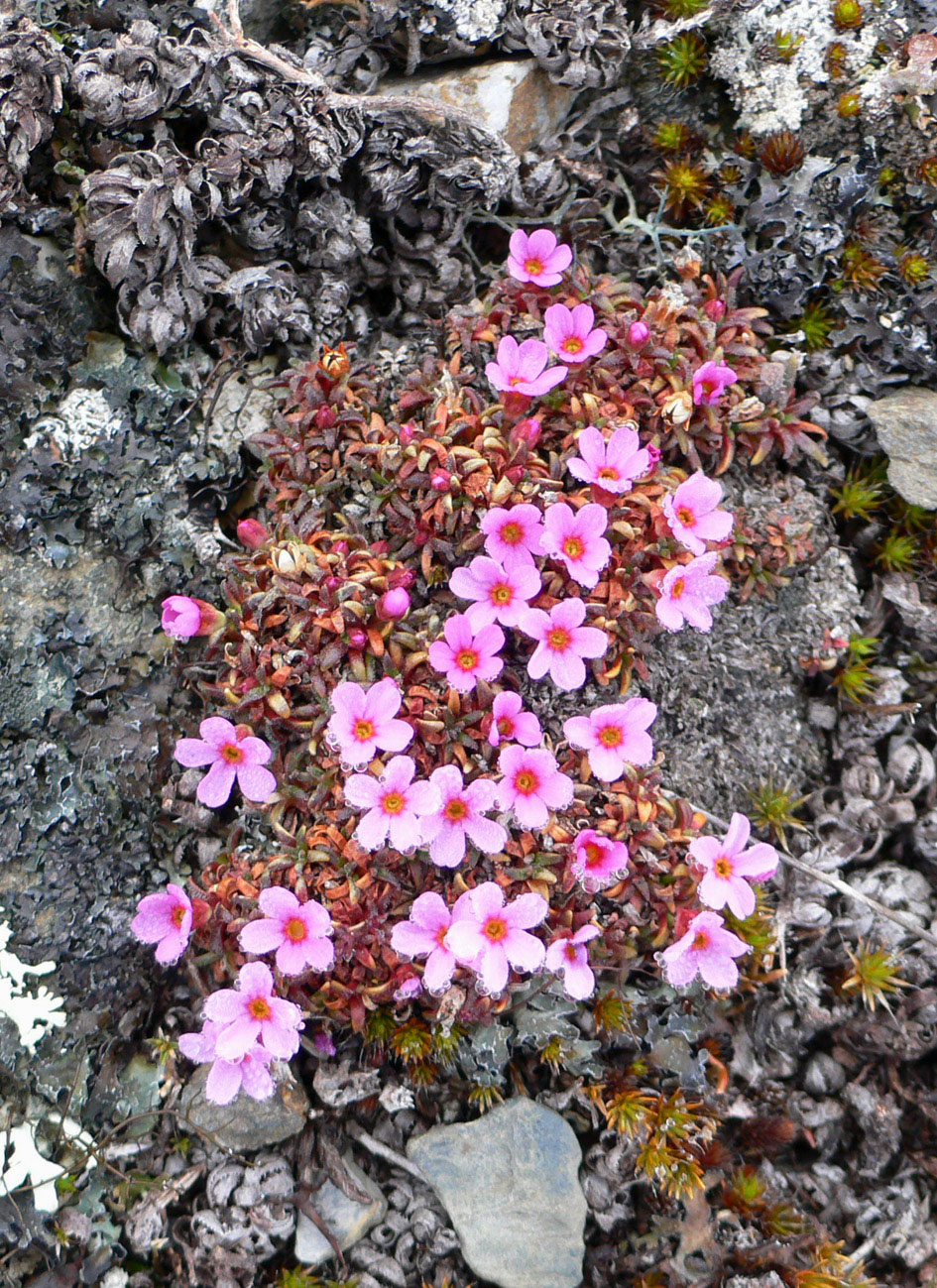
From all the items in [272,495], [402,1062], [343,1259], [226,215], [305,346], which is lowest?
[343,1259]

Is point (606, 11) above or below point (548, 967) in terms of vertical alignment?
above

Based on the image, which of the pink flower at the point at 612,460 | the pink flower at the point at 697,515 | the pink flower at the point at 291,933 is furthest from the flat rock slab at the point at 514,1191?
the pink flower at the point at 612,460

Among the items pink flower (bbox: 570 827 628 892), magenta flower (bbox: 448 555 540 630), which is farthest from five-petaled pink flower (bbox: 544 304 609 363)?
pink flower (bbox: 570 827 628 892)

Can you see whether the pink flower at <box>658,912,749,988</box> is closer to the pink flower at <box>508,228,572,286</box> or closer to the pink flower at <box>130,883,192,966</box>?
the pink flower at <box>130,883,192,966</box>

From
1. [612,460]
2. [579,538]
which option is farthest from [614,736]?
[612,460]

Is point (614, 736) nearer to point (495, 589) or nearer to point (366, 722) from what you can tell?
point (495, 589)

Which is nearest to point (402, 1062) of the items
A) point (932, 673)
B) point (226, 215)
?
point (932, 673)

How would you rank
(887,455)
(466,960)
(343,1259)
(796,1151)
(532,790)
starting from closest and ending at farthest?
1. (466,960)
2. (532,790)
3. (343,1259)
4. (796,1151)
5. (887,455)

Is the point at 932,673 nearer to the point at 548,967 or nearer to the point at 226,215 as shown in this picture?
the point at 548,967
